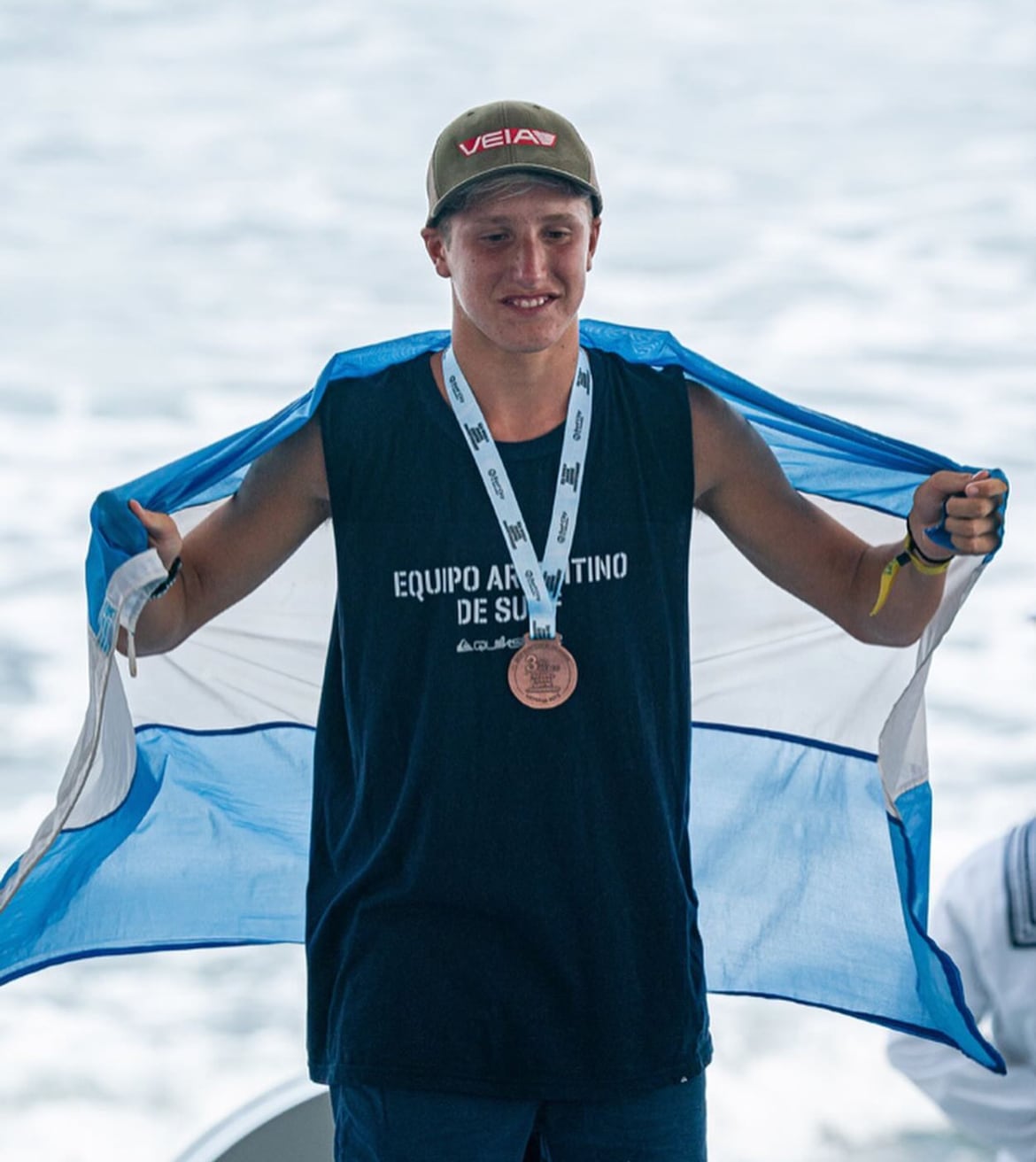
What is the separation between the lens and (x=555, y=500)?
1.74 metres

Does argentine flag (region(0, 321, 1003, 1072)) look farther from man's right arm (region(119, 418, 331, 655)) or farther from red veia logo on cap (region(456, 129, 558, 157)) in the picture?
red veia logo on cap (region(456, 129, 558, 157))

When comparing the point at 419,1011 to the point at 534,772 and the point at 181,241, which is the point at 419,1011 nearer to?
the point at 534,772

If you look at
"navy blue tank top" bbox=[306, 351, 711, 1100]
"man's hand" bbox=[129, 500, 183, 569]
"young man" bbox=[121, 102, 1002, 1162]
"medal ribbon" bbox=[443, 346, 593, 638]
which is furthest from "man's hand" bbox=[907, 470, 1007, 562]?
"man's hand" bbox=[129, 500, 183, 569]

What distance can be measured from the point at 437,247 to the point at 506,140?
0.13 m

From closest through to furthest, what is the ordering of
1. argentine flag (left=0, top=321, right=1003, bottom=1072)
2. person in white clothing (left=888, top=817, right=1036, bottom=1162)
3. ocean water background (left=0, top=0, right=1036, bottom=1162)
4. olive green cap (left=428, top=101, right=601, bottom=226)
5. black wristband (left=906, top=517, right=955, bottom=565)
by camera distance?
person in white clothing (left=888, top=817, right=1036, bottom=1162)
olive green cap (left=428, top=101, right=601, bottom=226)
black wristband (left=906, top=517, right=955, bottom=565)
argentine flag (left=0, top=321, right=1003, bottom=1072)
ocean water background (left=0, top=0, right=1036, bottom=1162)

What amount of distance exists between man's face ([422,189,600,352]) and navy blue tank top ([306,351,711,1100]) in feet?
0.37

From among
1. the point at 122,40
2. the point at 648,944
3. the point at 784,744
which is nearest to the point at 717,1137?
the point at 784,744

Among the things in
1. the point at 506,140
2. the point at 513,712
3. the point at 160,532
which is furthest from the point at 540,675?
the point at 506,140

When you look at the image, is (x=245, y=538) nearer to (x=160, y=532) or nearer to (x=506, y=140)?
(x=160, y=532)

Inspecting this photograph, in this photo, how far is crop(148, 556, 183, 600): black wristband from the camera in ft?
5.73

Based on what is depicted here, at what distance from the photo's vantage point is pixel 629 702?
1.73m

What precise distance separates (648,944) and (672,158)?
769cm

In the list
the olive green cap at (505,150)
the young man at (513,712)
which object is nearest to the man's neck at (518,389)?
the young man at (513,712)

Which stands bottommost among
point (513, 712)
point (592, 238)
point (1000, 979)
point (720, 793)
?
point (1000, 979)
